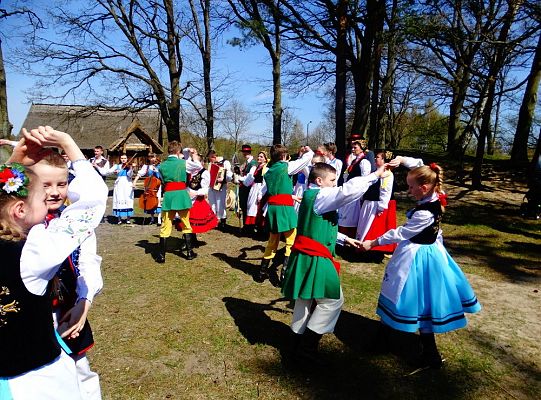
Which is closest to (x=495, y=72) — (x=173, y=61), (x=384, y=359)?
(x=384, y=359)

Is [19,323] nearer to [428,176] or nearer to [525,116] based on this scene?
[428,176]

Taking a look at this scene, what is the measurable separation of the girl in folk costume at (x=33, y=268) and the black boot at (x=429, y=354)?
285cm

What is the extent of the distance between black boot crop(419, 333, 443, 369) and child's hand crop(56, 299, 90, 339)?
9.20 feet

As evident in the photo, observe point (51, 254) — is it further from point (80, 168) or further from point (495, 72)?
point (495, 72)

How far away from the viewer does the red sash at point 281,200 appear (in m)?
5.64

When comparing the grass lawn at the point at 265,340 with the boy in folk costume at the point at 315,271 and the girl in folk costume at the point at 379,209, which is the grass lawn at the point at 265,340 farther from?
the girl in folk costume at the point at 379,209

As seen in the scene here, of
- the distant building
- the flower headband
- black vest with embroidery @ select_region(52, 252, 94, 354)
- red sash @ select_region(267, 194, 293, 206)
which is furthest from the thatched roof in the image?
the flower headband

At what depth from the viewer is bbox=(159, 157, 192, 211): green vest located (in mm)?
6395

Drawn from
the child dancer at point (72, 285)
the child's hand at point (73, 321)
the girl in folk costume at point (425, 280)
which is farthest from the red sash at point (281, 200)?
the child's hand at point (73, 321)

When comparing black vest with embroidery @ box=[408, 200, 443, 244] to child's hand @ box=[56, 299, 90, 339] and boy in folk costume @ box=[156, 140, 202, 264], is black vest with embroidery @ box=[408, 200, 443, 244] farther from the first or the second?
boy in folk costume @ box=[156, 140, 202, 264]

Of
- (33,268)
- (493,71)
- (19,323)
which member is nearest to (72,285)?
(19,323)

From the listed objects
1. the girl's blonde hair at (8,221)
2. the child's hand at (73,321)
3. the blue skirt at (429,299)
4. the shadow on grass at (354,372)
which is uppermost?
the girl's blonde hair at (8,221)

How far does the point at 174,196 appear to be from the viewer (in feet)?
21.0

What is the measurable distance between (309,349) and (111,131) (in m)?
26.7
